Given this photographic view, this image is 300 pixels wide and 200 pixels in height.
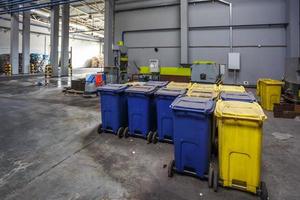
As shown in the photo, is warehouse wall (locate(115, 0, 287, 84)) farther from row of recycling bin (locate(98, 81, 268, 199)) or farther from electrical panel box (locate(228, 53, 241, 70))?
row of recycling bin (locate(98, 81, 268, 199))

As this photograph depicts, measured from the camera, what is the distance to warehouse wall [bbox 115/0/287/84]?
29.4ft

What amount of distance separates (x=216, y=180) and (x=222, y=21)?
896cm

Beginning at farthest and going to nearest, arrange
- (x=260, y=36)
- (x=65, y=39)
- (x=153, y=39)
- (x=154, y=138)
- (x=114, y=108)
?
1. (x=65, y=39)
2. (x=153, y=39)
3. (x=260, y=36)
4. (x=114, y=108)
5. (x=154, y=138)

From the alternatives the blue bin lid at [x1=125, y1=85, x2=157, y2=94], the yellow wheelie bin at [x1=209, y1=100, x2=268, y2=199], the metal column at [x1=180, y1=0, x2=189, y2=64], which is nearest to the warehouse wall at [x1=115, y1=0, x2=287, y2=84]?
the metal column at [x1=180, y1=0, x2=189, y2=64]

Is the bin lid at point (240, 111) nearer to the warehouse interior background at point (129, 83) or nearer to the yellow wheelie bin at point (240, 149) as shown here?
the yellow wheelie bin at point (240, 149)

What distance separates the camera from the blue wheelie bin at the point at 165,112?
3217 millimetres

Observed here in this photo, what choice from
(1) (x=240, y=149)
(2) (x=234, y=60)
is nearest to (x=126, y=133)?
(1) (x=240, y=149)

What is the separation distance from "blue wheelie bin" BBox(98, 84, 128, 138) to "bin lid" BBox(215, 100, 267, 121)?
70.7 inches

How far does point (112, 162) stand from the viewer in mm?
2766

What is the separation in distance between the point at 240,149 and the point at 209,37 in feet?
28.5

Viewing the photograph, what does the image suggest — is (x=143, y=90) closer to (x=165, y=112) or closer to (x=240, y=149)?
(x=165, y=112)

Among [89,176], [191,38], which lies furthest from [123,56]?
[89,176]

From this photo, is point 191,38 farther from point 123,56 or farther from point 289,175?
point 289,175

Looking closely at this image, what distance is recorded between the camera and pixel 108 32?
1109 centimetres
